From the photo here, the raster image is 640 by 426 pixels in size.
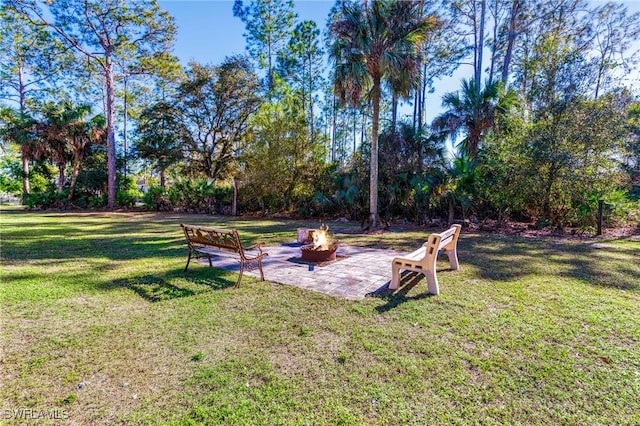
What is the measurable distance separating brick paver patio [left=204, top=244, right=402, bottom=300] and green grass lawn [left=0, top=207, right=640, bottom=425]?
1.17 feet

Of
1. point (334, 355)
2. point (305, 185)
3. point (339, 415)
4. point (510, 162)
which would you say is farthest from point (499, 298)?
point (305, 185)

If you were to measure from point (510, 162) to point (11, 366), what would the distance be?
41.5 feet

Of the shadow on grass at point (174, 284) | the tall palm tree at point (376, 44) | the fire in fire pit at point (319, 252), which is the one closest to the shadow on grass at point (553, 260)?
the fire in fire pit at point (319, 252)

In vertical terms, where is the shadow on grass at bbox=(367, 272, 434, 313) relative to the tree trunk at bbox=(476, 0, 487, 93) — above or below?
below

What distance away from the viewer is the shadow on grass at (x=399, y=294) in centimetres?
388

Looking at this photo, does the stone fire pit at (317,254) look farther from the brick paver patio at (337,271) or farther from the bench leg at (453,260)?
the bench leg at (453,260)

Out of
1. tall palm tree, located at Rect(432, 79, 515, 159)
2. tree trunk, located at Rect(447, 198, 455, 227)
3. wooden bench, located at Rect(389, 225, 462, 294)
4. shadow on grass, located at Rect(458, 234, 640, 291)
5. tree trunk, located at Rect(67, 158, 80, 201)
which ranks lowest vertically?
shadow on grass, located at Rect(458, 234, 640, 291)

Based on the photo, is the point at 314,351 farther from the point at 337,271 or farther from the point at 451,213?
the point at 451,213

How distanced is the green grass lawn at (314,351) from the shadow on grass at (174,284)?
0.04 m

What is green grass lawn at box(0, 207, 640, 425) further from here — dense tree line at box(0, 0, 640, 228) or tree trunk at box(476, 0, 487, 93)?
tree trunk at box(476, 0, 487, 93)

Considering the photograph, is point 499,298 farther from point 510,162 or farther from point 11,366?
point 510,162

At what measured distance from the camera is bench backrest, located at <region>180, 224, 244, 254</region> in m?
4.54

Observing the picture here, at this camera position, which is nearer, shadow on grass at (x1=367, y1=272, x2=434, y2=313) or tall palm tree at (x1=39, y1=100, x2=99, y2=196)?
shadow on grass at (x1=367, y1=272, x2=434, y2=313)

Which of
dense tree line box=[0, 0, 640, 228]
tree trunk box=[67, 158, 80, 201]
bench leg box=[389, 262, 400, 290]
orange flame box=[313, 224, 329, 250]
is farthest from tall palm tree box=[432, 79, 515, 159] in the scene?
tree trunk box=[67, 158, 80, 201]
